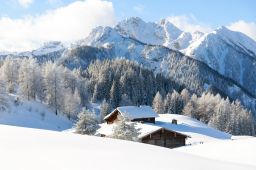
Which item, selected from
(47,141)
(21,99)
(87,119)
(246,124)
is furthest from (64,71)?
(47,141)

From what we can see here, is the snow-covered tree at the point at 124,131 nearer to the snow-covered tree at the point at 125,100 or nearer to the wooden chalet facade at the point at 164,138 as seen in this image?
the wooden chalet facade at the point at 164,138

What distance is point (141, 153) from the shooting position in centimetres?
1158

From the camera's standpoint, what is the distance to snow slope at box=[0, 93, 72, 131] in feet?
284

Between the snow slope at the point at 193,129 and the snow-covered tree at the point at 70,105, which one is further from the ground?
the snow-covered tree at the point at 70,105

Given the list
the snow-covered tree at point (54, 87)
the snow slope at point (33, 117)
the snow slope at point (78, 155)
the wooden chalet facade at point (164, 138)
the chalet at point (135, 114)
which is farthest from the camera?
the snow-covered tree at point (54, 87)

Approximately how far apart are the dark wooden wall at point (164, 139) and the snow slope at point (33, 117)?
32598 millimetres

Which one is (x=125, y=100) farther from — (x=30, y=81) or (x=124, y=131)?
(x=124, y=131)

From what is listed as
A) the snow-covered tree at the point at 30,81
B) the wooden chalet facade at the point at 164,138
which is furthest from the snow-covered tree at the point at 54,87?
the wooden chalet facade at the point at 164,138

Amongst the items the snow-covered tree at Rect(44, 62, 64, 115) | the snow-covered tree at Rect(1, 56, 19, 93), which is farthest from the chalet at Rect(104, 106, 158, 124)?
the snow-covered tree at Rect(1, 56, 19, 93)

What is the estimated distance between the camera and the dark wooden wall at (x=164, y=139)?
2442 inches

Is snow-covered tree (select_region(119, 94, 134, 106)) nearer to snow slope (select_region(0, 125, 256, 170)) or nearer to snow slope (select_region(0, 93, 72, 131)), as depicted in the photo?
snow slope (select_region(0, 93, 72, 131))

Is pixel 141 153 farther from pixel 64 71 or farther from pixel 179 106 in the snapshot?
pixel 179 106

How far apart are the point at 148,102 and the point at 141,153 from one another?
161 meters

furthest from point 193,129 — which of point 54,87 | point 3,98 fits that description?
point 3,98
